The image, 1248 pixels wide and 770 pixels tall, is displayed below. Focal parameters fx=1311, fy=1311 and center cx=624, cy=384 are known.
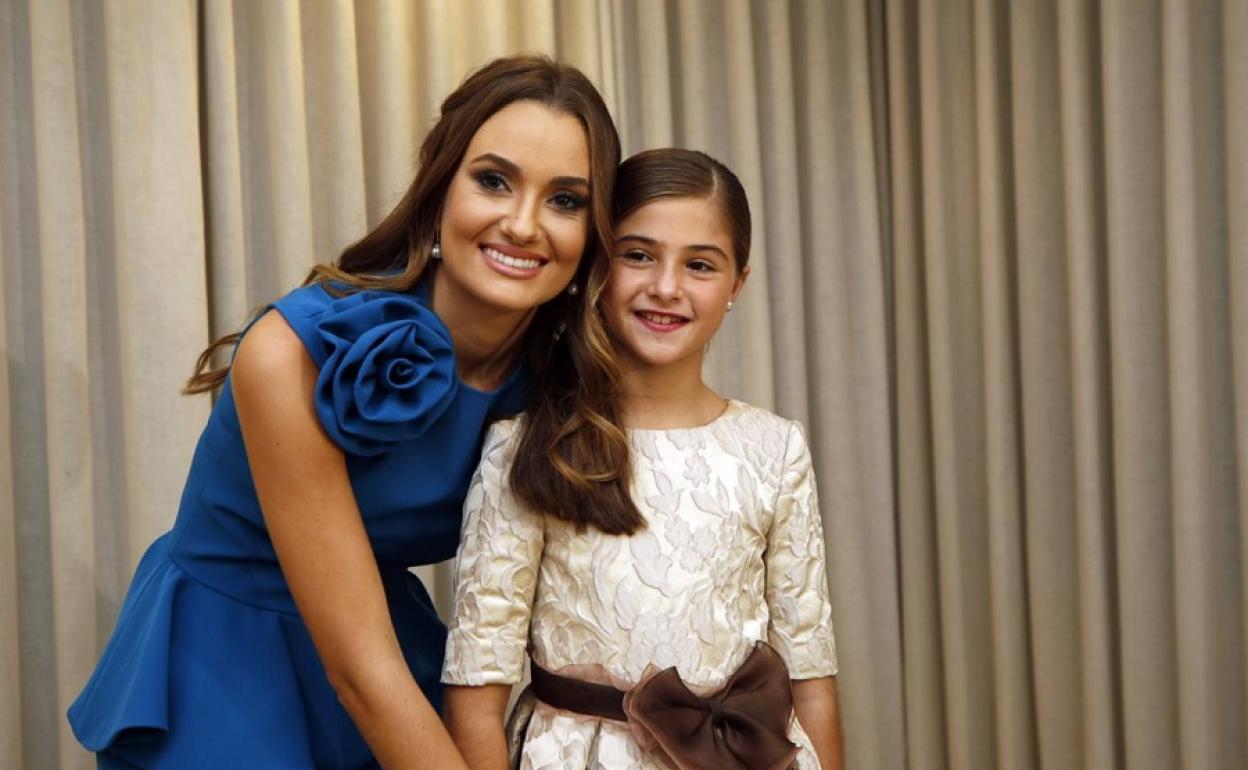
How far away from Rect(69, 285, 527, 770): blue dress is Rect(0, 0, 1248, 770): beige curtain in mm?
667

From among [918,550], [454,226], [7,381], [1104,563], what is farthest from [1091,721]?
[7,381]

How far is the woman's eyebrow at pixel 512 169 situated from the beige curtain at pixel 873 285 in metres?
0.97

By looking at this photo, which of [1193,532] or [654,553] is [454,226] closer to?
[654,553]

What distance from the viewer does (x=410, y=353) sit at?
1.62 metres

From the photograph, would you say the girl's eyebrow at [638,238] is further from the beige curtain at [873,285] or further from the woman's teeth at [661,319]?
the beige curtain at [873,285]

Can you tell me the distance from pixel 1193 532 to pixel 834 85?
1.45 metres

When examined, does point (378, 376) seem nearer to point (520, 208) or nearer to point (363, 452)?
point (363, 452)

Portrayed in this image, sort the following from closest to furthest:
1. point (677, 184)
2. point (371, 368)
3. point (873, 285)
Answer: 1. point (371, 368)
2. point (677, 184)
3. point (873, 285)

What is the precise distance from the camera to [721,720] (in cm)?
162

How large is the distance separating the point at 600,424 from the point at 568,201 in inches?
11.9

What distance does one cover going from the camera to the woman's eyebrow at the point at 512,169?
171 centimetres

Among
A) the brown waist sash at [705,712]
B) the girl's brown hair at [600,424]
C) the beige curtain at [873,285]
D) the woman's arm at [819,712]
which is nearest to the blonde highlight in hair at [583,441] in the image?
the girl's brown hair at [600,424]

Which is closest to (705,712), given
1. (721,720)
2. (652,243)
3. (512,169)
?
(721,720)

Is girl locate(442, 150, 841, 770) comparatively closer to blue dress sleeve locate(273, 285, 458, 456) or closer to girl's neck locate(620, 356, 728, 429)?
Answer: girl's neck locate(620, 356, 728, 429)
